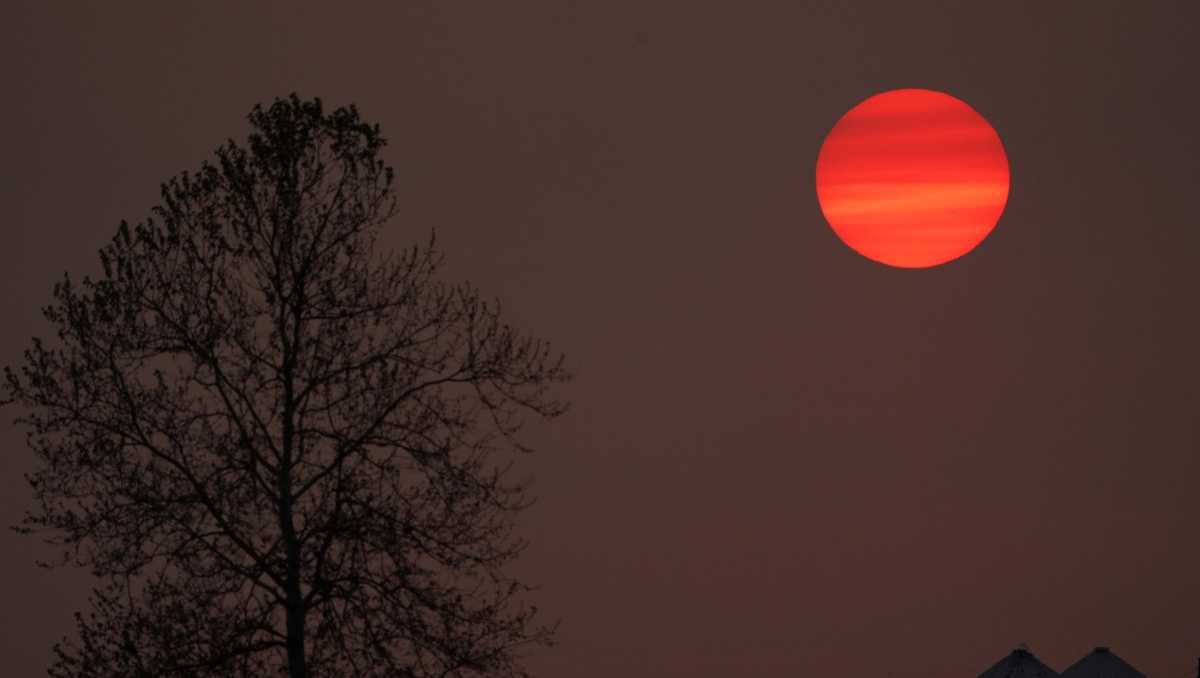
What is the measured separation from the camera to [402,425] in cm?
3238

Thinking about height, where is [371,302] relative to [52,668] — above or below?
above

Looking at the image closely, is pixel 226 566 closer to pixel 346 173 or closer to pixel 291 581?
pixel 291 581

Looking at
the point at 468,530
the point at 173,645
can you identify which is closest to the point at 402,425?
the point at 468,530

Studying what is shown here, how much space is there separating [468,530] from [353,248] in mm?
4232

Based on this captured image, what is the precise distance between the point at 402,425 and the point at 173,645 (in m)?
4.29

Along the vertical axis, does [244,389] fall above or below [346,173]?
below

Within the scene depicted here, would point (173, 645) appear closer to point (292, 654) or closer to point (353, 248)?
point (292, 654)

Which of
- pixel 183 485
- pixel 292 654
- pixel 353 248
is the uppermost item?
pixel 353 248

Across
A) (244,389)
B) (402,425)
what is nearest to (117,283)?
(244,389)

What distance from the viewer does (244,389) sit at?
32.2m

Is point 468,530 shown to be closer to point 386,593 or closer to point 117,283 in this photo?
point 386,593

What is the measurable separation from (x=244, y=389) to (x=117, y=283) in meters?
2.34

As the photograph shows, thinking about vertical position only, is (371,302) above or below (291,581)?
above

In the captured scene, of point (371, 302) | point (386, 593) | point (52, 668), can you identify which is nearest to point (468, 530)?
point (386, 593)
